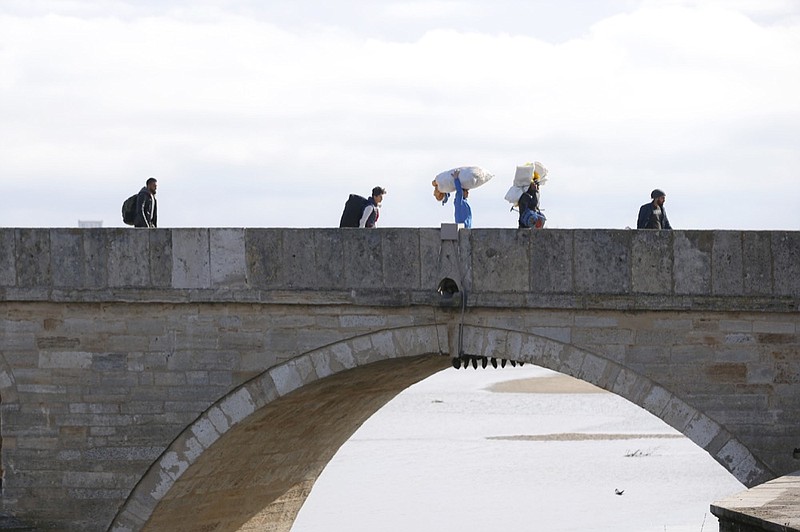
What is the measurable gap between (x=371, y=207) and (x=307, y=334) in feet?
4.15

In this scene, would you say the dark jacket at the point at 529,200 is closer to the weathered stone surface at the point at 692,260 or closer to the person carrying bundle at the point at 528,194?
the person carrying bundle at the point at 528,194

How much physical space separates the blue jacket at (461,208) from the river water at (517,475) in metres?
7.73

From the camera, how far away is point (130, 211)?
12664 mm

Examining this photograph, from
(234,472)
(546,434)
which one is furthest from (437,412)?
(234,472)

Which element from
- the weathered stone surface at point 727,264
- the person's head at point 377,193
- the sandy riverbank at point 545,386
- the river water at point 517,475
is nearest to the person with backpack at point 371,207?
the person's head at point 377,193

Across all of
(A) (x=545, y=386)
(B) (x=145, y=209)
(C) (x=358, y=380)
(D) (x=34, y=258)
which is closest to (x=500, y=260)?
(C) (x=358, y=380)

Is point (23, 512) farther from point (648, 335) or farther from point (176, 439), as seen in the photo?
point (648, 335)

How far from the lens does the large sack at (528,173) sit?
12.0 metres

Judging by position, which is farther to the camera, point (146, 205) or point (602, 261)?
point (146, 205)

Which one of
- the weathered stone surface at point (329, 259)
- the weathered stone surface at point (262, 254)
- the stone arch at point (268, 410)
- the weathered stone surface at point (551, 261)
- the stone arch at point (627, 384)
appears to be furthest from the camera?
the weathered stone surface at point (262, 254)

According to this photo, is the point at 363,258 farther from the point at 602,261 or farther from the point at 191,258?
the point at 602,261

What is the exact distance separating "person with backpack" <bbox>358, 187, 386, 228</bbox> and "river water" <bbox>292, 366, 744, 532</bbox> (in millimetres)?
7399

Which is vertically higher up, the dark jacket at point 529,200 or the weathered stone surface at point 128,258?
the dark jacket at point 529,200

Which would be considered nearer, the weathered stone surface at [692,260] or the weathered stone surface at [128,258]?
the weathered stone surface at [692,260]
